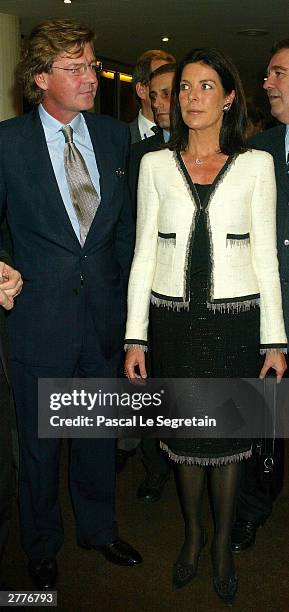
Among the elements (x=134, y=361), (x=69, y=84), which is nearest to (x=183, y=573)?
(x=134, y=361)

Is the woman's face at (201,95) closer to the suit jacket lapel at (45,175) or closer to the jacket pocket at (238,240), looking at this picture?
the jacket pocket at (238,240)

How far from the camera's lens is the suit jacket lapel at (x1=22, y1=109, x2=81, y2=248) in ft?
8.09

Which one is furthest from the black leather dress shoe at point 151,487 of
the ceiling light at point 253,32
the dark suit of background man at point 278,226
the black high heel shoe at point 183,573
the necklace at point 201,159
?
the ceiling light at point 253,32

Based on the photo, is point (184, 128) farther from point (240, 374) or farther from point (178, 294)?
point (240, 374)

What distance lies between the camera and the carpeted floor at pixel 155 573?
2538 millimetres

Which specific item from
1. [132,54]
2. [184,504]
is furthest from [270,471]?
[132,54]

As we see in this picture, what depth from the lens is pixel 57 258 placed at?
8.16ft

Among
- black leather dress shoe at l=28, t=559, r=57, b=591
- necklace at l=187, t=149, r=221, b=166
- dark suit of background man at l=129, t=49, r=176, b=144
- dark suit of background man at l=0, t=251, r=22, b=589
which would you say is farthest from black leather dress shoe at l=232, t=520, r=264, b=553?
dark suit of background man at l=129, t=49, r=176, b=144

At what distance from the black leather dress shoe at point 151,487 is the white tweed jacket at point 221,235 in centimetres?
121

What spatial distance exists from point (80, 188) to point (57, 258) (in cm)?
25

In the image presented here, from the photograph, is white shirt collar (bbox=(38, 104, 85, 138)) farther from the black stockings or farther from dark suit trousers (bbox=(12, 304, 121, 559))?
the black stockings

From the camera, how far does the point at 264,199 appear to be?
2402 millimetres

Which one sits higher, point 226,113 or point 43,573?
point 226,113

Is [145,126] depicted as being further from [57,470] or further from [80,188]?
[57,470]
